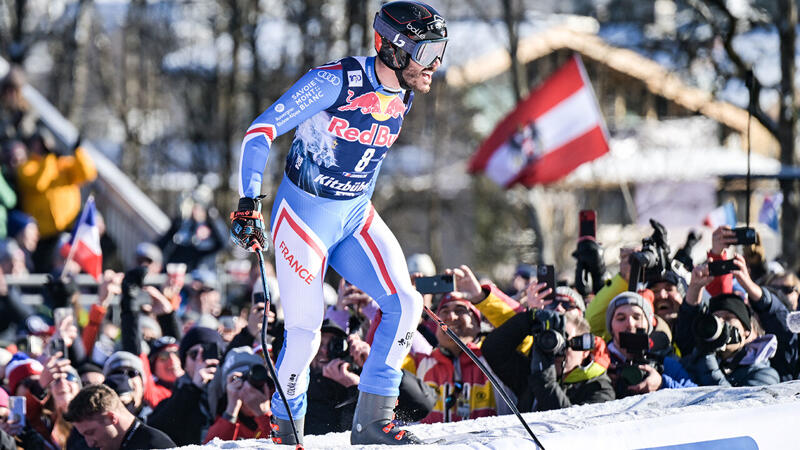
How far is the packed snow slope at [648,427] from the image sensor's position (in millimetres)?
5191

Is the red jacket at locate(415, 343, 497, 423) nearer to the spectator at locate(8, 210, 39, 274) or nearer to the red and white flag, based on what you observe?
the spectator at locate(8, 210, 39, 274)

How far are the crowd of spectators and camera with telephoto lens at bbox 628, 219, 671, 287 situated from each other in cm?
2

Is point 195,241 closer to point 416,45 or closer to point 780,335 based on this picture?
point 780,335

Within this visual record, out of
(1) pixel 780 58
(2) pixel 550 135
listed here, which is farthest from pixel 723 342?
(1) pixel 780 58

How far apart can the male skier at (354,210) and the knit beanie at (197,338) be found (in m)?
1.88

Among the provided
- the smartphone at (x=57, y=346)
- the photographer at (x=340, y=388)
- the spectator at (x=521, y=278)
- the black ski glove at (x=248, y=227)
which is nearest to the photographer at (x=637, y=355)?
the photographer at (x=340, y=388)

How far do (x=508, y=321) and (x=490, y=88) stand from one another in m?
26.6

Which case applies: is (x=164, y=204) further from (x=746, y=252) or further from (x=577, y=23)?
(x=746, y=252)

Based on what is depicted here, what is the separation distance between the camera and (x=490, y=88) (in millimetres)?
32938

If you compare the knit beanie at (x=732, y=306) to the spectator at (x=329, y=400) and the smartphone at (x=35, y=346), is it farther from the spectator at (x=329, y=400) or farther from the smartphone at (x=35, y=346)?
the smartphone at (x=35, y=346)

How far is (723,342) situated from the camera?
262 inches

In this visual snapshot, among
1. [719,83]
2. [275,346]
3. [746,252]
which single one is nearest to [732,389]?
[275,346]

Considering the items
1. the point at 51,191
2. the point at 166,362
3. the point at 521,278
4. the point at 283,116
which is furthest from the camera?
the point at 51,191

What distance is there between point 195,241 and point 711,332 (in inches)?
253
